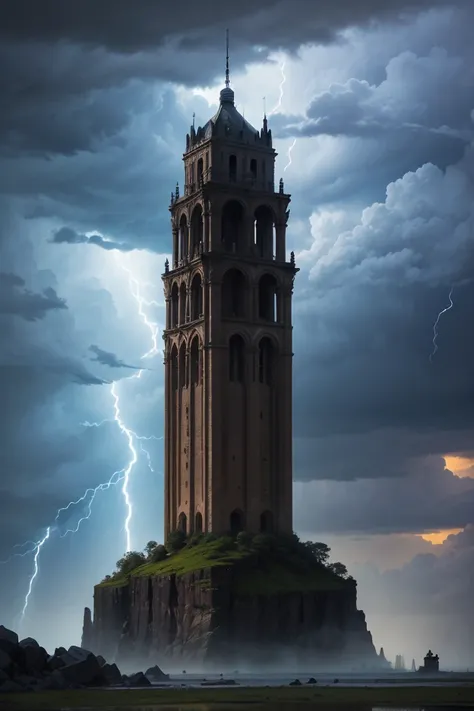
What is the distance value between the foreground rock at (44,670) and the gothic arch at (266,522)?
55.8m

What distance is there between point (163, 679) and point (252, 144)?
2659 inches

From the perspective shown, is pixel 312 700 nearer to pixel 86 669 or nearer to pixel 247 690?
pixel 247 690

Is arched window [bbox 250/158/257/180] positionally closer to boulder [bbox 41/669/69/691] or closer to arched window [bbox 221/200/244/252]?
arched window [bbox 221/200/244/252]

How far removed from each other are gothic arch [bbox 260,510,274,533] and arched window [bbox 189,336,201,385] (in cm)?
1511

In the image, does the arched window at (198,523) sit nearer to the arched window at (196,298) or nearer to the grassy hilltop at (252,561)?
the grassy hilltop at (252,561)

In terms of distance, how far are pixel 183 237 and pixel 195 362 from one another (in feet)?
47.8

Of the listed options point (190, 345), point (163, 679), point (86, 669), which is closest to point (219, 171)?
point (190, 345)

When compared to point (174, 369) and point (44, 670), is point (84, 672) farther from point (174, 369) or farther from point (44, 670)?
point (174, 369)

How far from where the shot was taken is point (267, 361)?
18075cm

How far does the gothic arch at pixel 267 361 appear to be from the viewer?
7082 inches

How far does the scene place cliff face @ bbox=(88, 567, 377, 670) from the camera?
15725 centimetres

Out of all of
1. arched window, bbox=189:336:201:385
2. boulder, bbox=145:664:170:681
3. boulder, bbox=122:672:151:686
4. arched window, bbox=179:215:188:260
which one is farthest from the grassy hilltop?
boulder, bbox=122:672:151:686

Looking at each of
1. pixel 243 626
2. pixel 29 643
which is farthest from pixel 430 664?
pixel 29 643

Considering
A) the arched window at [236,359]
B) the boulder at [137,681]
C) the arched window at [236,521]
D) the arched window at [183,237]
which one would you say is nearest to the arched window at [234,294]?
the arched window at [236,359]
